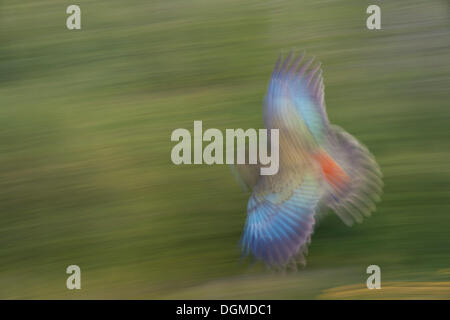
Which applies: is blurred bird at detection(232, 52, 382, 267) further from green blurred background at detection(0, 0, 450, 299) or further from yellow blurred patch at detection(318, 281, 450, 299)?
yellow blurred patch at detection(318, 281, 450, 299)

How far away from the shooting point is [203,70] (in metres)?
2.46

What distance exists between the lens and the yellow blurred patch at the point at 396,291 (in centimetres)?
242

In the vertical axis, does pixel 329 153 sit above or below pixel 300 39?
below

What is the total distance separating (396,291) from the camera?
2432mm

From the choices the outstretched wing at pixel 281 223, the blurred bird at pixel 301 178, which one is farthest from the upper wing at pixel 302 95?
the outstretched wing at pixel 281 223

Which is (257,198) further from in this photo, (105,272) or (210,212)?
(105,272)

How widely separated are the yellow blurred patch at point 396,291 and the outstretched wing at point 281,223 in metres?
0.20

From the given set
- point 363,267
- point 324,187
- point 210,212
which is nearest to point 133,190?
point 210,212

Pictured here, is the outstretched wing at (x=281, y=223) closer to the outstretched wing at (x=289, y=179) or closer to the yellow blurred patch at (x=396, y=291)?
the outstretched wing at (x=289, y=179)

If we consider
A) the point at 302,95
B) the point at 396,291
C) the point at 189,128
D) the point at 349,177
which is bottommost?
the point at 396,291

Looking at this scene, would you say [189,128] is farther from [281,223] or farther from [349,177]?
[349,177]

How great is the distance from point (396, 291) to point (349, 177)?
47cm

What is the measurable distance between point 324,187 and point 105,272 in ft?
2.95

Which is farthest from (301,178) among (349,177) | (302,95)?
(302,95)
